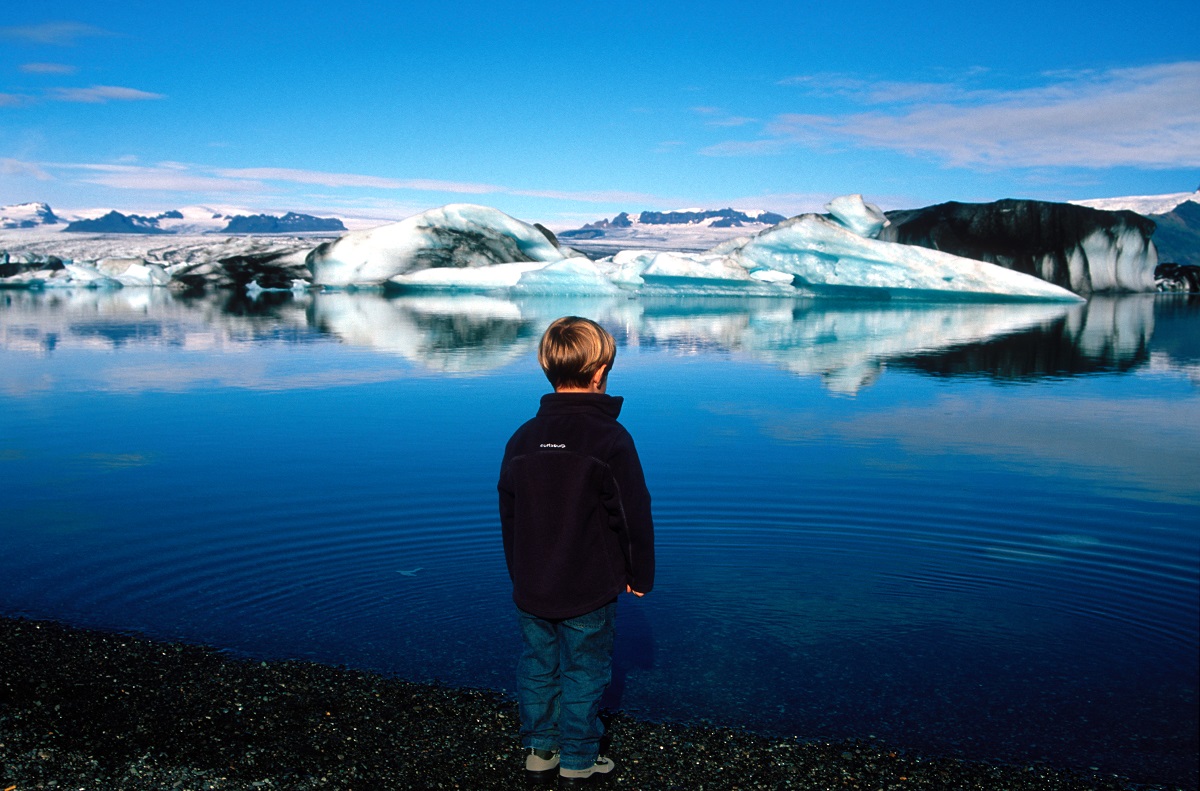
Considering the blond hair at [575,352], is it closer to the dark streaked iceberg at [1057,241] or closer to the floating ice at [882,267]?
the floating ice at [882,267]

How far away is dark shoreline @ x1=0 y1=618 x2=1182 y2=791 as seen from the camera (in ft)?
8.80

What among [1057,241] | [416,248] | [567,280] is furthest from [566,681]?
[1057,241]

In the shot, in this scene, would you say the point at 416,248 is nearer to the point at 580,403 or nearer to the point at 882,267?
the point at 882,267

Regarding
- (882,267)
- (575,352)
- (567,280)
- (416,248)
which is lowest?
(575,352)

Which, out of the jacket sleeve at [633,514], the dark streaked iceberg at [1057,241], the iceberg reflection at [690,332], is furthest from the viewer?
the dark streaked iceberg at [1057,241]

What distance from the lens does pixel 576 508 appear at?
102 inches

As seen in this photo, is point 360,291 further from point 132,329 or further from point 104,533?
point 104,533

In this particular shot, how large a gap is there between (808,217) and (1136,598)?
2994 cm

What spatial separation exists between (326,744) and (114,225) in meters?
190

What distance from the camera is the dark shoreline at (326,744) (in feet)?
8.80

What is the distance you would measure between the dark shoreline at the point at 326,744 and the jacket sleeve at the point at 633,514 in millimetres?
582

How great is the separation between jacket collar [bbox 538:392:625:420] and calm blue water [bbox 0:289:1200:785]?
1.19 meters

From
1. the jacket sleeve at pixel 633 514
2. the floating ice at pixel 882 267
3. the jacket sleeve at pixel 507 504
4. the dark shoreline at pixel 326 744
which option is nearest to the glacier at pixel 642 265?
the floating ice at pixel 882 267

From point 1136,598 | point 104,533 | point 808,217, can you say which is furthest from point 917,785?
point 808,217
